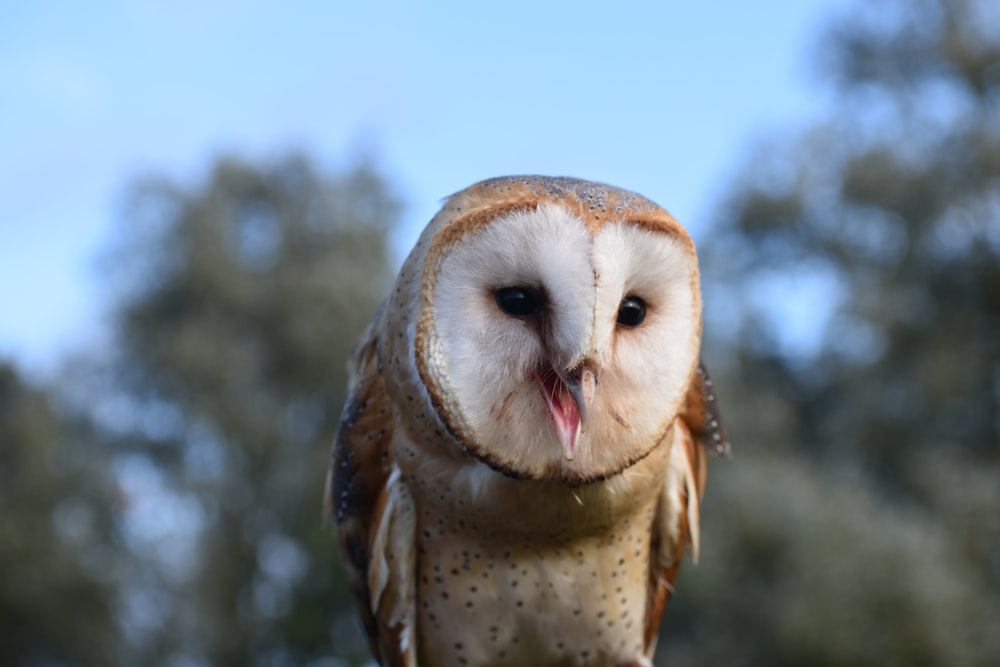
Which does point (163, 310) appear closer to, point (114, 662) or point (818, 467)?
point (114, 662)

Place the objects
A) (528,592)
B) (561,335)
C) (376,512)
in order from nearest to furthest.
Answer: (561,335) → (528,592) → (376,512)

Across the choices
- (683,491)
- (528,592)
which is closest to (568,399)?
(528,592)

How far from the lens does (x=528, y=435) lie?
74.0 inches

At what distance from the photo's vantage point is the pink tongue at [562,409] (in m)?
1.81

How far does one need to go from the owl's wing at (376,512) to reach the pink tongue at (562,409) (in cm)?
65

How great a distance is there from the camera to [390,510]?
7.84 feet

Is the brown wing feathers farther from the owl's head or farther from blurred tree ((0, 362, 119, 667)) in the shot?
blurred tree ((0, 362, 119, 667))

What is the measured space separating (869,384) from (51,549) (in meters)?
13.2

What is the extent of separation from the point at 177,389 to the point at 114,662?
4.66m

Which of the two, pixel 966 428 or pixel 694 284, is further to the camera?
pixel 966 428

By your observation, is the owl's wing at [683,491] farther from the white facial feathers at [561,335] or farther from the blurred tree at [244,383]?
the blurred tree at [244,383]

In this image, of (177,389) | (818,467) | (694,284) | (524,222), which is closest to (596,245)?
(524,222)

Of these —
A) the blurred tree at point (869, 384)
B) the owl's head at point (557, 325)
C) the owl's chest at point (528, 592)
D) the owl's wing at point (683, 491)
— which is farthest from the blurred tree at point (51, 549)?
the owl's head at point (557, 325)

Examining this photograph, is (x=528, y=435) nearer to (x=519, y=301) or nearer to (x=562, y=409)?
(x=562, y=409)
